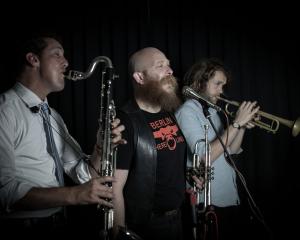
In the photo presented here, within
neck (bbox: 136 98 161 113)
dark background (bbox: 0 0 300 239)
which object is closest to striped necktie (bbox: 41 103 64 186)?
neck (bbox: 136 98 161 113)

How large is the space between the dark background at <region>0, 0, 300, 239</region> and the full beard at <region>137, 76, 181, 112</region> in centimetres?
66

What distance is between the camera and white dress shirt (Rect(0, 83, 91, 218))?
54.2 inches

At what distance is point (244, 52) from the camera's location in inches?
123

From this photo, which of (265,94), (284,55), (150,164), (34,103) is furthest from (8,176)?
(284,55)

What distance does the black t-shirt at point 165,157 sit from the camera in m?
1.95

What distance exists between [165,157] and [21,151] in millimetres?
880

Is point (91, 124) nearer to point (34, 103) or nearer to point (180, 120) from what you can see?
point (180, 120)

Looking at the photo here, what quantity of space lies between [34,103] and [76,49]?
3.93ft

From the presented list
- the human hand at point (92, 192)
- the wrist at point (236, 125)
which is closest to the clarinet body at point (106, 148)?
the human hand at point (92, 192)

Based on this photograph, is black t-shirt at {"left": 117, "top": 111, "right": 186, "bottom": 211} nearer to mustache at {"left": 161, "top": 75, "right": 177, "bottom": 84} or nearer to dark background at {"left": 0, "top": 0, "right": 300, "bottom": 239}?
mustache at {"left": 161, "top": 75, "right": 177, "bottom": 84}

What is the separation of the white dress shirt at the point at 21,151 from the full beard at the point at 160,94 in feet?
2.25

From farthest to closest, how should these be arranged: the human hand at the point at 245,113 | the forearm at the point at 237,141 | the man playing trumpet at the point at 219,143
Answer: the forearm at the point at 237,141 → the human hand at the point at 245,113 → the man playing trumpet at the point at 219,143

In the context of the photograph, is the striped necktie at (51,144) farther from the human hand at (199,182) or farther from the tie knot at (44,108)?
the human hand at (199,182)

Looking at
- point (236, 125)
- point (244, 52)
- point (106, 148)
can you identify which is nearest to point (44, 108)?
point (106, 148)
